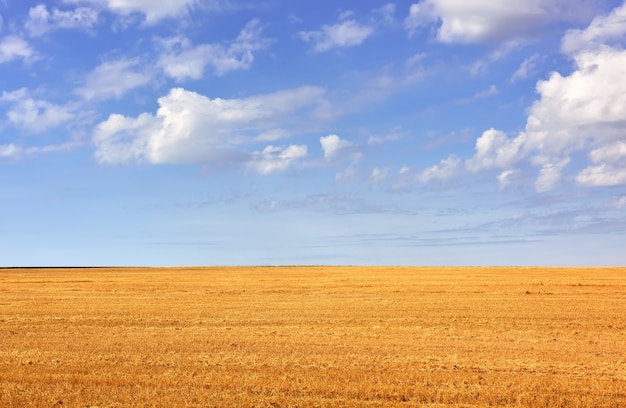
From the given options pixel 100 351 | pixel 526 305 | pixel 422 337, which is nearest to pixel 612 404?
pixel 422 337

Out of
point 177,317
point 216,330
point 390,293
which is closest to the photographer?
point 216,330

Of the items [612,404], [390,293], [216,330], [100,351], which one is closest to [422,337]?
[216,330]

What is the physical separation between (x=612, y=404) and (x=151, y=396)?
8.65 metres

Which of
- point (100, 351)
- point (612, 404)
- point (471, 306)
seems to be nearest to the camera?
point (612, 404)

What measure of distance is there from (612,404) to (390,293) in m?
25.1

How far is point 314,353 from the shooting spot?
53.9 feet

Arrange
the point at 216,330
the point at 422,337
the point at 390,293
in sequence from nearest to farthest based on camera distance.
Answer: the point at 422,337, the point at 216,330, the point at 390,293

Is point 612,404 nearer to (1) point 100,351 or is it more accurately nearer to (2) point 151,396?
(2) point 151,396

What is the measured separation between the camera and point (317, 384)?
41.8ft

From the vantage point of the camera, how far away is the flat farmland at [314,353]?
12.1m

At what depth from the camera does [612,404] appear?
11531 millimetres

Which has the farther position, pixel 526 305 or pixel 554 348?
pixel 526 305

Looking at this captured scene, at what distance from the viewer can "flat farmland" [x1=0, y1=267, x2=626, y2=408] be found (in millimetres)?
12102

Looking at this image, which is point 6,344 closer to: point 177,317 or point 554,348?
point 177,317
